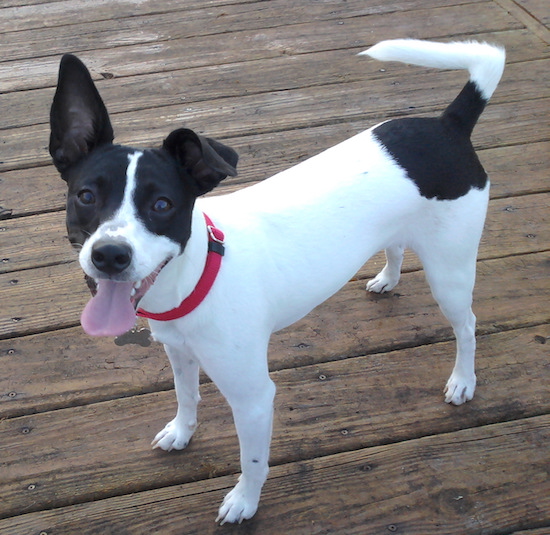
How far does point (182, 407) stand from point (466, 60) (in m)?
1.45

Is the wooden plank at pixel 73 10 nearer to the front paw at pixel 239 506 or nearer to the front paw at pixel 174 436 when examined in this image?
the front paw at pixel 174 436

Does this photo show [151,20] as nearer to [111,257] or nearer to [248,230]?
[248,230]

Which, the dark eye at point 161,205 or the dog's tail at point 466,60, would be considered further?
the dog's tail at point 466,60

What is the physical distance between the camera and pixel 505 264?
282 centimetres

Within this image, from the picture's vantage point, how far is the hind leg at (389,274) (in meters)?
2.60

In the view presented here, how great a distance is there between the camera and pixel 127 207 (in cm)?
150

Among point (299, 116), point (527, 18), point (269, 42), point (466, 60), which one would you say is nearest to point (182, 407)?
point (466, 60)

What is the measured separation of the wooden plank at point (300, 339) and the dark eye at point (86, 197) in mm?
1027

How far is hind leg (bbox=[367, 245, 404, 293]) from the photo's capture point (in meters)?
2.60

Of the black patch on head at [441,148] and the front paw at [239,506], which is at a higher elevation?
the black patch on head at [441,148]

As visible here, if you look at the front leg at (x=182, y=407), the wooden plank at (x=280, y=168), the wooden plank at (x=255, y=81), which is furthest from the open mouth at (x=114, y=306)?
the wooden plank at (x=255, y=81)

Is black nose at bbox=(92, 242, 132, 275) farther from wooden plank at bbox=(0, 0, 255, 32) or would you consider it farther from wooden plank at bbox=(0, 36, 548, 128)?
wooden plank at bbox=(0, 0, 255, 32)

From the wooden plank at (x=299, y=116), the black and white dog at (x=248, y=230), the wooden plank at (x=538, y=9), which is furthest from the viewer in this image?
the wooden plank at (x=538, y=9)

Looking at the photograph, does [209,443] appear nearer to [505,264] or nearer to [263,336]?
[263,336]
